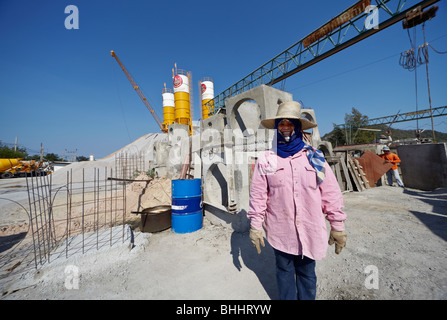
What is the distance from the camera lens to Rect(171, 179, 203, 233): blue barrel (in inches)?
184

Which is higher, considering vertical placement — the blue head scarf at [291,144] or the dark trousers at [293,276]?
the blue head scarf at [291,144]

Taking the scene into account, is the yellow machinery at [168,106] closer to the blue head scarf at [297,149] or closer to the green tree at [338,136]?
the blue head scarf at [297,149]

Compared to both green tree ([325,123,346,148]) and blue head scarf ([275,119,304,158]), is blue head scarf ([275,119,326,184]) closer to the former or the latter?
blue head scarf ([275,119,304,158])

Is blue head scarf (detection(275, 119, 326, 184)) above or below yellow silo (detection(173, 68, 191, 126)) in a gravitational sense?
below

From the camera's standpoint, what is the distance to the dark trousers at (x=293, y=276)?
1930 mm

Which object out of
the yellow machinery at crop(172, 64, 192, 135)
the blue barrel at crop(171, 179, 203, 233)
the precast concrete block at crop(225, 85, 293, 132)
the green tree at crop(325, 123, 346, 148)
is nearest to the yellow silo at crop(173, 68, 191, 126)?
the yellow machinery at crop(172, 64, 192, 135)

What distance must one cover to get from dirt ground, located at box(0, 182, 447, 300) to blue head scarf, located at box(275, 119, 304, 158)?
2.04 m

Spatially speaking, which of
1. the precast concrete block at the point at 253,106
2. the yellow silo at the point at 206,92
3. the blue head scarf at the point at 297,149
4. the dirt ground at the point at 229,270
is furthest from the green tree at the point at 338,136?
the blue head scarf at the point at 297,149

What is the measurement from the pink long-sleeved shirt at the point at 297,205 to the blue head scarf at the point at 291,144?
0.05 meters

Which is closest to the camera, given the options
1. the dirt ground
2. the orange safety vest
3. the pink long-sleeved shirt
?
the pink long-sleeved shirt

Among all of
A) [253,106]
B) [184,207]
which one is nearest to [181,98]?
[253,106]

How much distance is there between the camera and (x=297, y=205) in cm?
186
